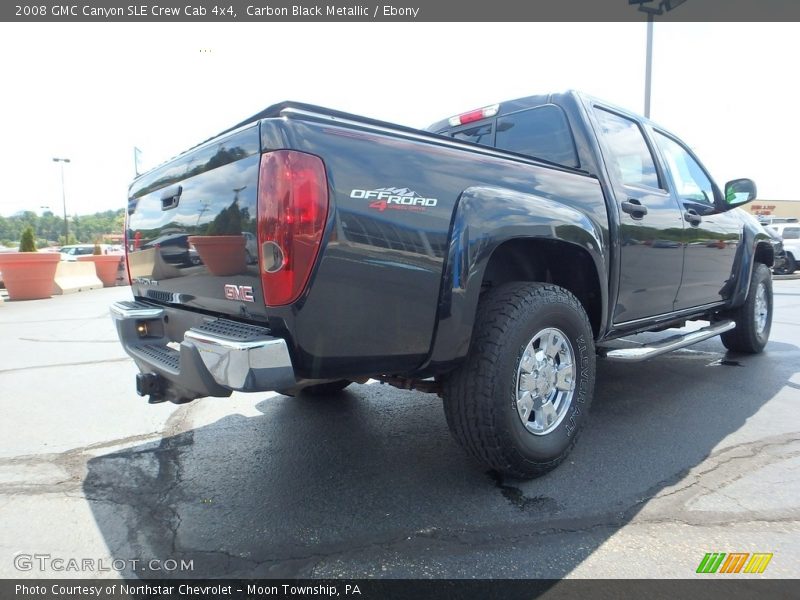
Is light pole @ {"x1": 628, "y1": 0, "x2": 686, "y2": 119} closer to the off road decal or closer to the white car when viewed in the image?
the white car

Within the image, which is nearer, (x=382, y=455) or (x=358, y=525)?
(x=358, y=525)

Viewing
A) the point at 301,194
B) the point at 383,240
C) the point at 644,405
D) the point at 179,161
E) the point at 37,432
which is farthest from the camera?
the point at 644,405

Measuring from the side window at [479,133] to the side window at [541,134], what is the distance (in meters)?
0.11

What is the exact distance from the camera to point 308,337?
200cm

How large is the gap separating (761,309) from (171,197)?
238 inches

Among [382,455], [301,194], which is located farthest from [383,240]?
[382,455]

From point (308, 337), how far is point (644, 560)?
161 centimetres

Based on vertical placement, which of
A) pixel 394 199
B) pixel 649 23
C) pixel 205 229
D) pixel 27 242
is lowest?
pixel 205 229

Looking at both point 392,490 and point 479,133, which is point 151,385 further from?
point 479,133

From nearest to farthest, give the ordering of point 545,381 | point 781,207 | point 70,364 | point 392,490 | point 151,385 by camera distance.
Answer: point 151,385
point 392,490
point 545,381
point 70,364
point 781,207

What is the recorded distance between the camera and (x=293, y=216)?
1949mm

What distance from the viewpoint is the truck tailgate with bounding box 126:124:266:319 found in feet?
6.97

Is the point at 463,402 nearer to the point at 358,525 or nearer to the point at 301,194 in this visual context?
the point at 358,525

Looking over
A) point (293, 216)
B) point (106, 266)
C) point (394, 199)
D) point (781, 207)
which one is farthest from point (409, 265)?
point (781, 207)
